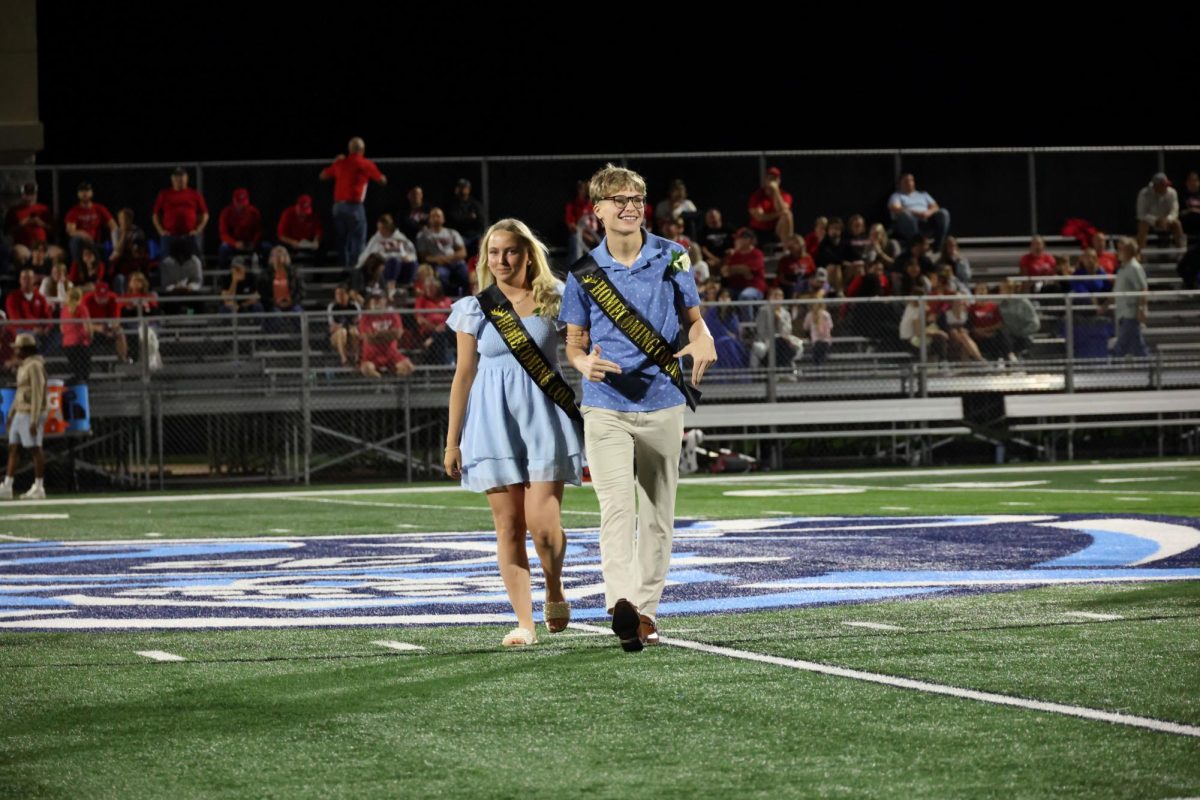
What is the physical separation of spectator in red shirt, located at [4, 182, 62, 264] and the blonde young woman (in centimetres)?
1751

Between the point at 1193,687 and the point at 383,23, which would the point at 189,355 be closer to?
the point at 383,23

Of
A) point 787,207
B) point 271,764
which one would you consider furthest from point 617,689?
point 787,207

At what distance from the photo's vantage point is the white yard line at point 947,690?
5305mm

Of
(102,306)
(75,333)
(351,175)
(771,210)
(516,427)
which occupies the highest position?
(351,175)

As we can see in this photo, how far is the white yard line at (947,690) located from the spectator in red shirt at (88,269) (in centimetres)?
1743

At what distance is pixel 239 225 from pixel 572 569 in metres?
15.1

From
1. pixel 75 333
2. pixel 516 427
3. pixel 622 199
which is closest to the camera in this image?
pixel 622 199

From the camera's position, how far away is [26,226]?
79.4 ft

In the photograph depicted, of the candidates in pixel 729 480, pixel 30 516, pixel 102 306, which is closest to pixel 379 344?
pixel 102 306

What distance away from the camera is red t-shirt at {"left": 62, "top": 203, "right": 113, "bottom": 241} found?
79.3ft

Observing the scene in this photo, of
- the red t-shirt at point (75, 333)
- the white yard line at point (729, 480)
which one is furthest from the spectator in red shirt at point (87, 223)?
the white yard line at point (729, 480)

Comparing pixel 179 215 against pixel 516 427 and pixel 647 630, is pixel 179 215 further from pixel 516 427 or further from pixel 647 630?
pixel 647 630

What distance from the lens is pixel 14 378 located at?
21531 mm

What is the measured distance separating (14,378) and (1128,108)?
20.6 m
